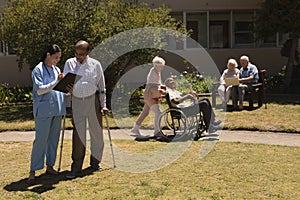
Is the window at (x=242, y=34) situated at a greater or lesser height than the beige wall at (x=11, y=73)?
greater

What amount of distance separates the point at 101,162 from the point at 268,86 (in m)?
12.0

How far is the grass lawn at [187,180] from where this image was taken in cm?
575

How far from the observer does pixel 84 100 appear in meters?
6.66

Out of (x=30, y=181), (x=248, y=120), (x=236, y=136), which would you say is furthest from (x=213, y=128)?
(x=30, y=181)

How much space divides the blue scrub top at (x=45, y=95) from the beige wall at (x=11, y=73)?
12795 mm

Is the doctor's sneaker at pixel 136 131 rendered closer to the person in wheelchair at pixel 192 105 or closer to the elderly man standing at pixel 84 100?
the person in wheelchair at pixel 192 105

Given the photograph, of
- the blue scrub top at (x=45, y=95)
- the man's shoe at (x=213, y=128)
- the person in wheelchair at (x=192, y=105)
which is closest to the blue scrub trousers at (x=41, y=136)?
the blue scrub top at (x=45, y=95)

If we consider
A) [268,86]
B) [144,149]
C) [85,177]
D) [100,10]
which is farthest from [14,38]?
[268,86]

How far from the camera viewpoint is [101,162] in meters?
7.29

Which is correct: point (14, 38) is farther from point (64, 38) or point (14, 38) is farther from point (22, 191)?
point (22, 191)

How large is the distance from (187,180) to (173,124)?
118 inches

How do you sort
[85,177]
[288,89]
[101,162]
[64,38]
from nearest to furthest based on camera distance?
[85,177] → [101,162] → [64,38] → [288,89]

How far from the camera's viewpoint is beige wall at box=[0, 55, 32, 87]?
61.1 feet

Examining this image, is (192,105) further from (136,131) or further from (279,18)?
(279,18)
